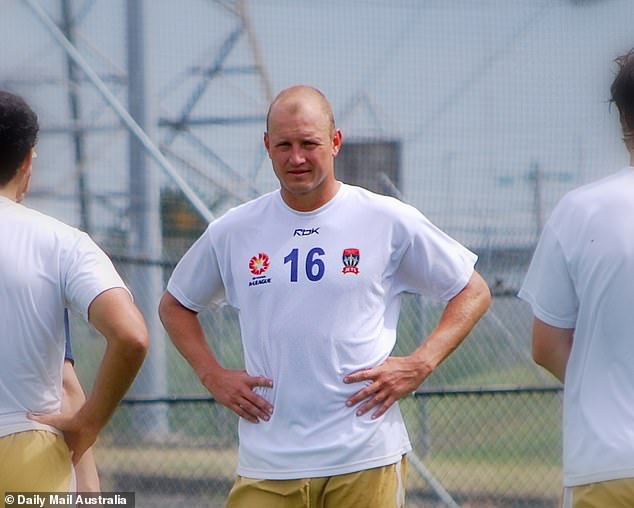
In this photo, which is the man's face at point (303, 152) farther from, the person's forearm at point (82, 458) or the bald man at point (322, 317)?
the person's forearm at point (82, 458)

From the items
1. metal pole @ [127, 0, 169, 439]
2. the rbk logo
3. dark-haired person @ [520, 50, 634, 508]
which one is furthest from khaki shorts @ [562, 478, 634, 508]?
metal pole @ [127, 0, 169, 439]

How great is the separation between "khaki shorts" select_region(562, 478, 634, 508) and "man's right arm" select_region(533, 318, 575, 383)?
0.31 metres

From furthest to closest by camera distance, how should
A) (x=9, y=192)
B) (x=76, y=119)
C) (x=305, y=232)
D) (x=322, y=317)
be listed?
1. (x=76, y=119)
2. (x=305, y=232)
3. (x=322, y=317)
4. (x=9, y=192)

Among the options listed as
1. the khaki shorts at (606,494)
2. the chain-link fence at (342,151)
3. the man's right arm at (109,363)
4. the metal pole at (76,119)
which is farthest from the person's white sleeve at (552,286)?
the metal pole at (76,119)

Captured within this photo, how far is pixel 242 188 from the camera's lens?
662 cm

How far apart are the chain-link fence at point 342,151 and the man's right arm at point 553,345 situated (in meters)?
3.39

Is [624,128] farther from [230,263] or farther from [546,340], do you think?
[230,263]

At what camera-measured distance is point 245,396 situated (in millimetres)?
3705

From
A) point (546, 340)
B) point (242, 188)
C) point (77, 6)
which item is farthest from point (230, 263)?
point (77, 6)

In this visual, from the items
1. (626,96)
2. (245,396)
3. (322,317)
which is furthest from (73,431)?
(626,96)

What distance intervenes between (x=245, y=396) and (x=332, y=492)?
1.29 feet

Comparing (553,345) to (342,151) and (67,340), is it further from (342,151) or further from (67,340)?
(342,151)

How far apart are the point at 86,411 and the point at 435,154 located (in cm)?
381

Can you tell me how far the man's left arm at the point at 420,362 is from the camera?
3.62m
